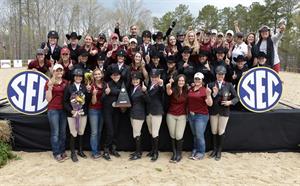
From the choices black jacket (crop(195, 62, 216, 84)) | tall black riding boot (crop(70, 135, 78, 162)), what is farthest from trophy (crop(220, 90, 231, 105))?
tall black riding boot (crop(70, 135, 78, 162))

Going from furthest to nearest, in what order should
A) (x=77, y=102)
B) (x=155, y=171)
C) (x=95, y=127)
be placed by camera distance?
(x=95, y=127) → (x=77, y=102) → (x=155, y=171)

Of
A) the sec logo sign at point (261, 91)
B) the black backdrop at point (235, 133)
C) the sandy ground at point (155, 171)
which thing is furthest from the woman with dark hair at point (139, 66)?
the sec logo sign at point (261, 91)

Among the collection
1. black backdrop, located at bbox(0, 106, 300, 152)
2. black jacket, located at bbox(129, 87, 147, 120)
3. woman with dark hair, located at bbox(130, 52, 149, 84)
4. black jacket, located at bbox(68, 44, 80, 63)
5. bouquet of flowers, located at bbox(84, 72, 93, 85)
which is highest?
black jacket, located at bbox(68, 44, 80, 63)

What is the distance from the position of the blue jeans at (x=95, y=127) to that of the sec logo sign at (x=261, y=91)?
2790 mm

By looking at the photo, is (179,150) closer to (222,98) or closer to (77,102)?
(222,98)

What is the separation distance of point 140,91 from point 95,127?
3.57 ft

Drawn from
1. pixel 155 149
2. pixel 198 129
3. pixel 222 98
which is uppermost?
pixel 222 98

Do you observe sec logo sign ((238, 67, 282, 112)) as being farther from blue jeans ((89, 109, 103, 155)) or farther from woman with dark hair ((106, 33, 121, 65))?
blue jeans ((89, 109, 103, 155))

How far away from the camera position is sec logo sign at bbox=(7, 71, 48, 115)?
19.1ft

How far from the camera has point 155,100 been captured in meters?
5.40

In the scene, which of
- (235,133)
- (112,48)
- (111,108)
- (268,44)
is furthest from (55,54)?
(268,44)

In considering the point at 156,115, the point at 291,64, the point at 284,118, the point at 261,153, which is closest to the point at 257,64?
the point at 284,118

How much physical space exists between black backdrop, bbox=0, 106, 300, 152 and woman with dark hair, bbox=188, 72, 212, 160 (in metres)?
0.40

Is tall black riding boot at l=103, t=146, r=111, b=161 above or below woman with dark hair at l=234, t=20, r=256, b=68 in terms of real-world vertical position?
below
